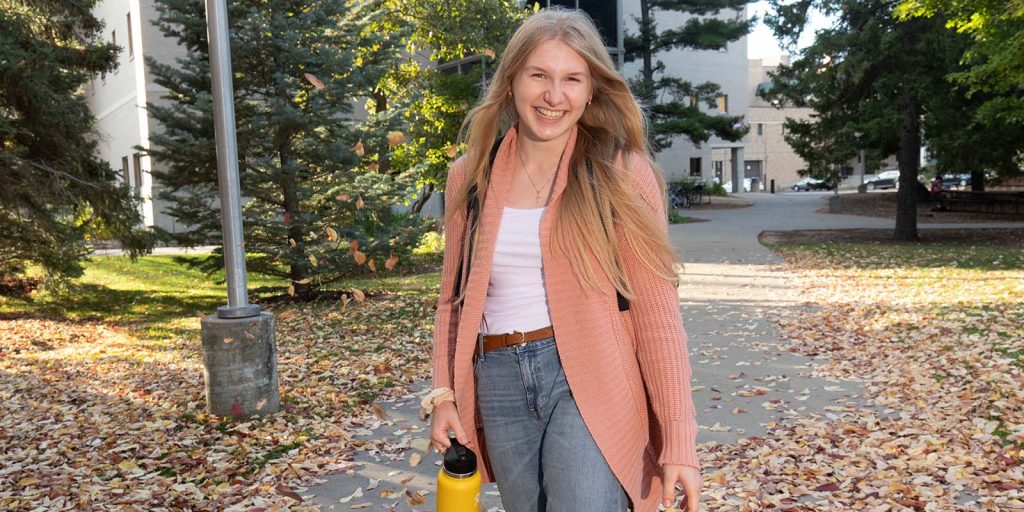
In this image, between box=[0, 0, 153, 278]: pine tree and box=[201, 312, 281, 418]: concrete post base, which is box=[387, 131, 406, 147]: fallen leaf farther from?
box=[201, 312, 281, 418]: concrete post base

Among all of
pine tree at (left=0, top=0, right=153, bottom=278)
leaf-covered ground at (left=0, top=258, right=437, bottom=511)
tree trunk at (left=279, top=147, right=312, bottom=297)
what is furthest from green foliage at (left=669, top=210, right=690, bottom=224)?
pine tree at (left=0, top=0, right=153, bottom=278)

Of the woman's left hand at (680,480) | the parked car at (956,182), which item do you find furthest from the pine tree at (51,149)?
the parked car at (956,182)

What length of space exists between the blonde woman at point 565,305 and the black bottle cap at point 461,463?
2.9 inches

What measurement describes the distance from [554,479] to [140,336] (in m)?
10.0

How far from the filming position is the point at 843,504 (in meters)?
4.26

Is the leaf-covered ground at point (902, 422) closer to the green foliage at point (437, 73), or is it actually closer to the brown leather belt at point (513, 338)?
the brown leather belt at point (513, 338)

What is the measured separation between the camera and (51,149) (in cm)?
1231

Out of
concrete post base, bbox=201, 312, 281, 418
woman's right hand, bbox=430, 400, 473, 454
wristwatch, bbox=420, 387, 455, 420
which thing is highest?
Answer: wristwatch, bbox=420, 387, 455, 420

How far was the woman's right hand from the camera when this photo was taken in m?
2.36

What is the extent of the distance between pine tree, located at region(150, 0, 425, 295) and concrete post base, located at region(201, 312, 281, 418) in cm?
491

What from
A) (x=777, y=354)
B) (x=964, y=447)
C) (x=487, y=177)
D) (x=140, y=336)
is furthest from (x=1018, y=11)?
(x=140, y=336)

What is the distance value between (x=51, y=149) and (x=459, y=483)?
12385mm

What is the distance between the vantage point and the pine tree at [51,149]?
11.5m

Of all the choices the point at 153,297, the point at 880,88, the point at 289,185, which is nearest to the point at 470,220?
the point at 289,185
